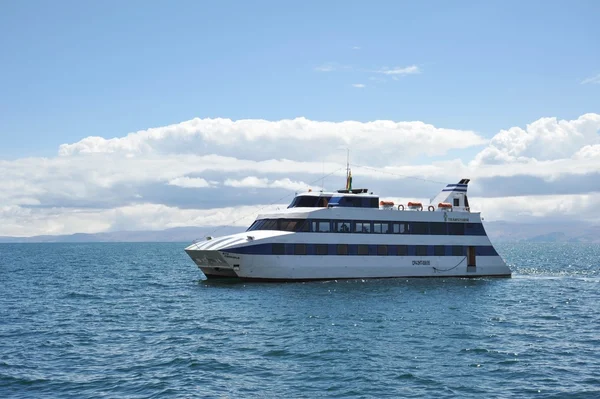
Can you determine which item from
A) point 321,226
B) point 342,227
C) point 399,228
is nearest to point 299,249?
point 321,226

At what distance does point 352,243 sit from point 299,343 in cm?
2093

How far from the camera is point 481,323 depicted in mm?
29406

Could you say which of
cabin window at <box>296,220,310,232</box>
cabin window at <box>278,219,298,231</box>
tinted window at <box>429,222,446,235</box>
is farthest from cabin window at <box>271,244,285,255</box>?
tinted window at <box>429,222,446,235</box>

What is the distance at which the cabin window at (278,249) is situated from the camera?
41.5 m

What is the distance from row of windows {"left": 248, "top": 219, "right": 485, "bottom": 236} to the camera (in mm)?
42969

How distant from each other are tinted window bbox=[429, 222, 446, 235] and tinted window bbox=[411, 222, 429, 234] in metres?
0.45

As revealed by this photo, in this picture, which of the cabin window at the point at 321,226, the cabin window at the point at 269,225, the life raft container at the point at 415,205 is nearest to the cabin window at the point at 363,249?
the cabin window at the point at 321,226

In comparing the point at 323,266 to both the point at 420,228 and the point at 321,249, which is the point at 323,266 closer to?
the point at 321,249

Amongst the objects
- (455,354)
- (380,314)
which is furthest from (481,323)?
(455,354)

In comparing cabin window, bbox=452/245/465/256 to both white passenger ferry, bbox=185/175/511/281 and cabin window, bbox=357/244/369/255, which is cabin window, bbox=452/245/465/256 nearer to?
white passenger ferry, bbox=185/175/511/281

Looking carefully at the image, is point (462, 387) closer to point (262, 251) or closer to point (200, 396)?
point (200, 396)

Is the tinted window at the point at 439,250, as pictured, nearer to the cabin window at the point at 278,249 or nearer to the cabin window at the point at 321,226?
the cabin window at the point at 321,226

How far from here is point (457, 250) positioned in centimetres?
4934

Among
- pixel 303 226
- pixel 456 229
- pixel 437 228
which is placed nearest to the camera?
pixel 303 226
